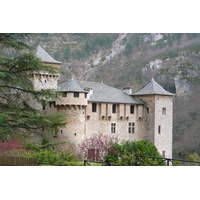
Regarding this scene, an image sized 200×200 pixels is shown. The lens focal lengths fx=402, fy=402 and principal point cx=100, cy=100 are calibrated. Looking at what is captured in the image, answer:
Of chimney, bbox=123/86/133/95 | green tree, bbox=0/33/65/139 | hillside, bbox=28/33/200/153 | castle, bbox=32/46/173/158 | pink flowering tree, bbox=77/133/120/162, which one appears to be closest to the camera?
green tree, bbox=0/33/65/139

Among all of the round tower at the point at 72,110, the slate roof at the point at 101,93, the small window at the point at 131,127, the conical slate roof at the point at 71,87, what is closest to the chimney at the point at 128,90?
the slate roof at the point at 101,93

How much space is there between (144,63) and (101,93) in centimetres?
1827

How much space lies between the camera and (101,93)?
31.8 meters

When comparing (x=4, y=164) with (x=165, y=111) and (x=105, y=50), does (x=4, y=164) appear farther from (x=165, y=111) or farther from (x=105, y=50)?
(x=105, y=50)

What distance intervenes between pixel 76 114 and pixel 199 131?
80.0 feet

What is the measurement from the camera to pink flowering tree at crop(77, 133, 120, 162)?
28.4 meters

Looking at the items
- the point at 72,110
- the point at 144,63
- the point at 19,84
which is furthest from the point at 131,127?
the point at 19,84

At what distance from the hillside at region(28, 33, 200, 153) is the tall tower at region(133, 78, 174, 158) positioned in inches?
374

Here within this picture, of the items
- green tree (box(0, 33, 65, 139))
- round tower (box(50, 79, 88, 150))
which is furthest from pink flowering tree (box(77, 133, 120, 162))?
green tree (box(0, 33, 65, 139))

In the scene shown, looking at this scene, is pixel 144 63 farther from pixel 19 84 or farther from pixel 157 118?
pixel 19 84

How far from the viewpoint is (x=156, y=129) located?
32.5 metres

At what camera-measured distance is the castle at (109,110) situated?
1137 inches

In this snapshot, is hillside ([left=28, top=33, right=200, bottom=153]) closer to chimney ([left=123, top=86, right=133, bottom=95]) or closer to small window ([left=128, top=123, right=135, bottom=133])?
chimney ([left=123, top=86, right=133, bottom=95])

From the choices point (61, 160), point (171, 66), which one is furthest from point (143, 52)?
point (61, 160)
